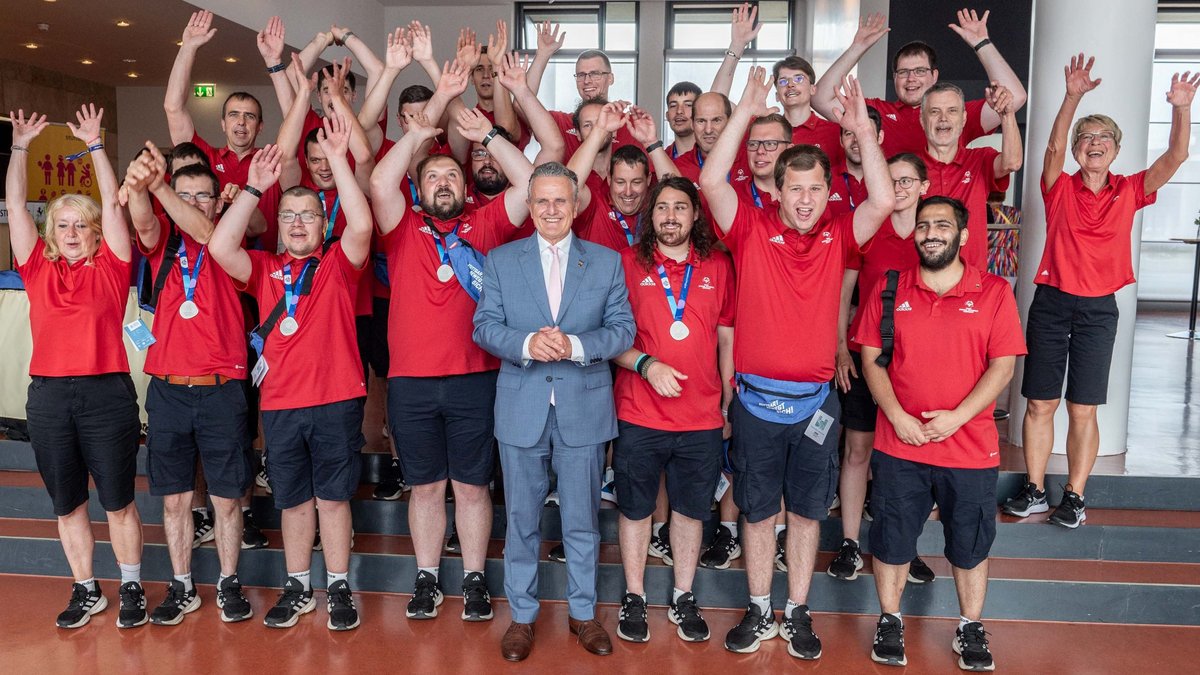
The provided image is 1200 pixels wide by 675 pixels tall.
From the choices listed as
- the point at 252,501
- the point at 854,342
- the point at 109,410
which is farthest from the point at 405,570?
the point at 854,342

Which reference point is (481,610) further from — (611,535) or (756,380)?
(756,380)

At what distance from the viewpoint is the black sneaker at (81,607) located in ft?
12.1

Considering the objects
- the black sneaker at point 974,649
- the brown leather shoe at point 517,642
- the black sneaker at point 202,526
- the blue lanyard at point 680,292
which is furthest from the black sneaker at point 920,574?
the black sneaker at point 202,526

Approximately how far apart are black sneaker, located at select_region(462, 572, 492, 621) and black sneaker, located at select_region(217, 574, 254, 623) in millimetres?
877

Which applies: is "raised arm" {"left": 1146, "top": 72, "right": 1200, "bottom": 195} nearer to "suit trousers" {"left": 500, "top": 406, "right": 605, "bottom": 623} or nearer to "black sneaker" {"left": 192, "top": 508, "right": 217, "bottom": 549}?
"suit trousers" {"left": 500, "top": 406, "right": 605, "bottom": 623}

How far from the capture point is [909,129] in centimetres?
430

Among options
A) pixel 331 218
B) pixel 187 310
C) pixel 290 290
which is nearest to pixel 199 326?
pixel 187 310

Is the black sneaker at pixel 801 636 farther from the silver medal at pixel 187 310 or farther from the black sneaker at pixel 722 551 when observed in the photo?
the silver medal at pixel 187 310

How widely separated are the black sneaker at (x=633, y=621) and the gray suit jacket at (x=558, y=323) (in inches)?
27.9

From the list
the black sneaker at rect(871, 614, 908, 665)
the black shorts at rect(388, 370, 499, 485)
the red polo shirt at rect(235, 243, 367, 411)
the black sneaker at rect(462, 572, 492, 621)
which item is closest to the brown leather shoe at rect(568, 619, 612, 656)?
the black sneaker at rect(462, 572, 492, 621)

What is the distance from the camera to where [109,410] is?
3609 millimetres

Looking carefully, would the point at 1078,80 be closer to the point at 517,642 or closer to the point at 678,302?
the point at 678,302

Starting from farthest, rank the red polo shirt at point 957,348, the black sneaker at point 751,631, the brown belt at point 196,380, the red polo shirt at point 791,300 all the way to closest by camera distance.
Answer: the brown belt at point 196,380 → the black sneaker at point 751,631 → the red polo shirt at point 791,300 → the red polo shirt at point 957,348

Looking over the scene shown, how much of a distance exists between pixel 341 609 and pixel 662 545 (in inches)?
53.4
